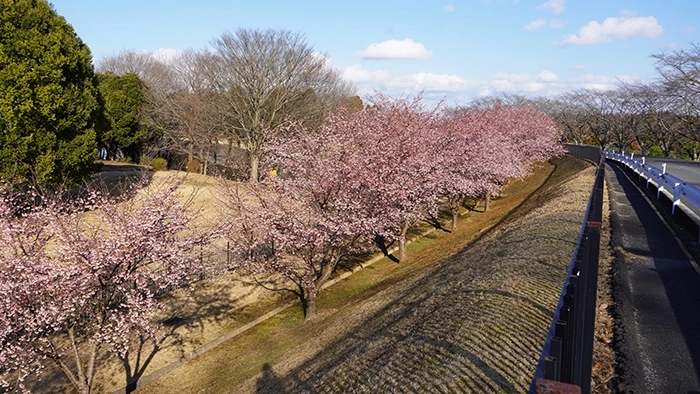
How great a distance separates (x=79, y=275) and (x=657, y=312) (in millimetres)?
11712

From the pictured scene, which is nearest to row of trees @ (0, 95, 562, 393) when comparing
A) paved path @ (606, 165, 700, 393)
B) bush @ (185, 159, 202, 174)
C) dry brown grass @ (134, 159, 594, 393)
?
dry brown grass @ (134, 159, 594, 393)

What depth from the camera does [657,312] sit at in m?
8.43

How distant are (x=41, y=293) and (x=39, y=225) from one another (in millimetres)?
2300

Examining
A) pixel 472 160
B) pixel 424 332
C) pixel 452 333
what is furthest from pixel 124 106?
pixel 452 333

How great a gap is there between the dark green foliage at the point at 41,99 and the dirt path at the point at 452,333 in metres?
18.8

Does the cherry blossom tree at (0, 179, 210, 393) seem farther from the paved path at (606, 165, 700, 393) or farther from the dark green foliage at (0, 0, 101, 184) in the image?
the dark green foliage at (0, 0, 101, 184)

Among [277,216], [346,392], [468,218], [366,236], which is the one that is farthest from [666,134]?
[346,392]

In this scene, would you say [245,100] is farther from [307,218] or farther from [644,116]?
[644,116]

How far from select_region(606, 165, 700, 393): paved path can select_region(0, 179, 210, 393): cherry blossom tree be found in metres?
10.1

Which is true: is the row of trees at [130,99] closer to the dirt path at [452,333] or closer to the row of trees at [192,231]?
the row of trees at [192,231]

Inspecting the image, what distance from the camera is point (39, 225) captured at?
1130 centimetres

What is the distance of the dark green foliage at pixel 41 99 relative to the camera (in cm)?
2297

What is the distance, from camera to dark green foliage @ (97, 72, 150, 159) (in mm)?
43812

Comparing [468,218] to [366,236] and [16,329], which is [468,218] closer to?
[366,236]
